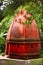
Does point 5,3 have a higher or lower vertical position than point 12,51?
higher

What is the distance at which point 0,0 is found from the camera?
2051mm

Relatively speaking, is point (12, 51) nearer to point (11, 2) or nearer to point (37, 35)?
point (37, 35)

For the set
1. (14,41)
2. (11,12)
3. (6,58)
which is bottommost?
(6,58)

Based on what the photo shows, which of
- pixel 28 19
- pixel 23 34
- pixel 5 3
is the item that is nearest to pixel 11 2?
pixel 5 3

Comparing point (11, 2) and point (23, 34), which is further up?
point (11, 2)

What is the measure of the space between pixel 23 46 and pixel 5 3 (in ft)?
5.05

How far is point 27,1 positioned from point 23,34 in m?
1.58

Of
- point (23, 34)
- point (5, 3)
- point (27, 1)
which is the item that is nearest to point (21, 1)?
point (27, 1)

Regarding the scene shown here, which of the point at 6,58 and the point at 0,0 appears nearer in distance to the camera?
the point at 0,0

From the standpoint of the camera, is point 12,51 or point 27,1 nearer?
point 27,1

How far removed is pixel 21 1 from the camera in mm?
2027

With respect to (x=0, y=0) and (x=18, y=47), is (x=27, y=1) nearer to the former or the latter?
(x=0, y=0)

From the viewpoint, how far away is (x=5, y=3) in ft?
7.01

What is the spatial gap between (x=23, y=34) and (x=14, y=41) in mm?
180
